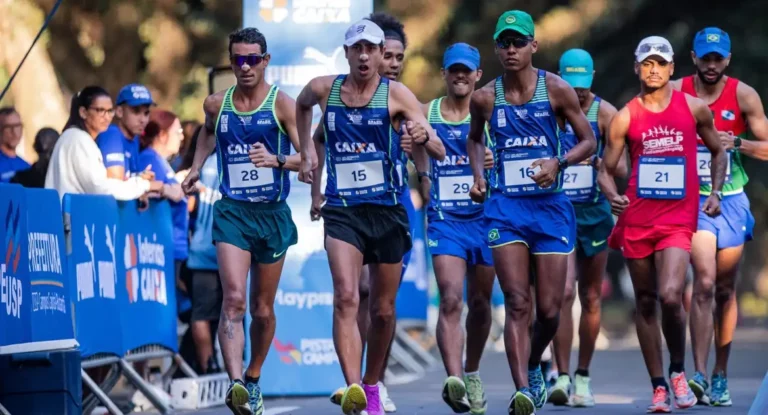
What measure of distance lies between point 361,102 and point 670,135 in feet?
7.71

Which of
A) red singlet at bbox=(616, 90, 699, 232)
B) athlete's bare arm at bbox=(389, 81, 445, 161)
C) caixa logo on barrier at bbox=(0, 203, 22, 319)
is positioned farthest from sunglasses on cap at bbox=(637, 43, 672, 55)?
caixa logo on barrier at bbox=(0, 203, 22, 319)

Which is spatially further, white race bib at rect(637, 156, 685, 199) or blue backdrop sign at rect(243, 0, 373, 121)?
blue backdrop sign at rect(243, 0, 373, 121)

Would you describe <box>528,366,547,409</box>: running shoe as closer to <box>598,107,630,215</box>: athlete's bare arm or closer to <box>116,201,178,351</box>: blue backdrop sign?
<box>598,107,630,215</box>: athlete's bare arm

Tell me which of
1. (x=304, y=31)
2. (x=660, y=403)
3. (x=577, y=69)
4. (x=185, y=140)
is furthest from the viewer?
(x=185, y=140)

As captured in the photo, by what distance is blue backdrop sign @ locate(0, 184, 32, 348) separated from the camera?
10578 mm

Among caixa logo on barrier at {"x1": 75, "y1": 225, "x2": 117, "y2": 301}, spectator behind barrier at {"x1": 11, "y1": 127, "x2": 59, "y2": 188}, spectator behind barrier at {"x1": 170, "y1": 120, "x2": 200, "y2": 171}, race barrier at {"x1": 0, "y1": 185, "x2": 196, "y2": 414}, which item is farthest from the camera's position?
spectator behind barrier at {"x1": 170, "y1": 120, "x2": 200, "y2": 171}

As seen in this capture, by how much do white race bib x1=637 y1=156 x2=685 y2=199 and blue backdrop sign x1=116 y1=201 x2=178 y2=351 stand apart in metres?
3.68

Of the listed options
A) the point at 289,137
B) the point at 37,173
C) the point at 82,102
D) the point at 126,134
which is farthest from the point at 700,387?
the point at 37,173

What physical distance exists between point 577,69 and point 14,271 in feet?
16.2

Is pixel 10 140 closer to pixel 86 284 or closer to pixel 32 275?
pixel 86 284

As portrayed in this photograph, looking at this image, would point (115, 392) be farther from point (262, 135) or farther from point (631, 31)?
point (631, 31)

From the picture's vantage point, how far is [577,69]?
1395 centimetres

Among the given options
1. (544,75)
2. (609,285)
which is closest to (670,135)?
(544,75)

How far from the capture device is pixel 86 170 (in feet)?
43.6
